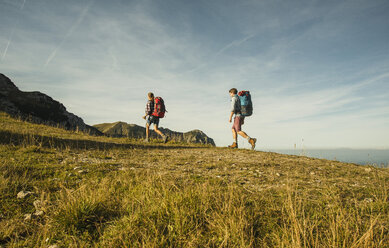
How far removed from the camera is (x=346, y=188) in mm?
3789

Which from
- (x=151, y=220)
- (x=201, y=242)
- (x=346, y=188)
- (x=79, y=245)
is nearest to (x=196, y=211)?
(x=201, y=242)

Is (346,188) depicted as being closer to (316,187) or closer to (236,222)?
(316,187)

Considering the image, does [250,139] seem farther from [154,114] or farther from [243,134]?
[154,114]

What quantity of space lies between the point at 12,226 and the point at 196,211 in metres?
2.04

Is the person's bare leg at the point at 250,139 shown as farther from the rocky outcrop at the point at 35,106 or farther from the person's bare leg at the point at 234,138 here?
the rocky outcrop at the point at 35,106

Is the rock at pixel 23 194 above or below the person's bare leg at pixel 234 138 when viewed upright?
below

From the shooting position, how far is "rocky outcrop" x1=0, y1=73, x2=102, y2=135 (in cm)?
1817

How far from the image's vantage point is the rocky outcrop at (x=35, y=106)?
18.2 metres

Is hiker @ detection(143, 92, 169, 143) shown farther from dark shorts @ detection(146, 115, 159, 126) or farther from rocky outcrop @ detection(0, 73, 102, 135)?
rocky outcrop @ detection(0, 73, 102, 135)

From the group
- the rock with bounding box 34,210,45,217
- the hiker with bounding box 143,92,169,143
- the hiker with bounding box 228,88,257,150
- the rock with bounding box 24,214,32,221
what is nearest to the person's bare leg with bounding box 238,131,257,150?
the hiker with bounding box 228,88,257,150

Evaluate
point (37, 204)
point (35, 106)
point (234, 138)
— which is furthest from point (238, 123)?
point (35, 106)

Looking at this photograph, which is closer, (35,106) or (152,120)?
(152,120)

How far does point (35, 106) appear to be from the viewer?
64.4ft

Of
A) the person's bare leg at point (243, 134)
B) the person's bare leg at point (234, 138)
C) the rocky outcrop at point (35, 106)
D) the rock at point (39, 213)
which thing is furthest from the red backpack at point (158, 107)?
the rock at point (39, 213)
